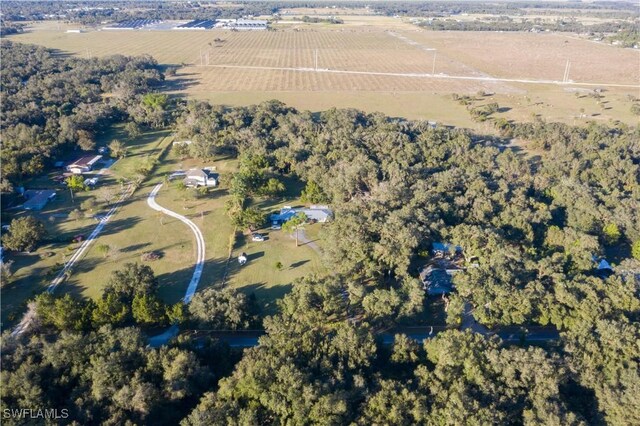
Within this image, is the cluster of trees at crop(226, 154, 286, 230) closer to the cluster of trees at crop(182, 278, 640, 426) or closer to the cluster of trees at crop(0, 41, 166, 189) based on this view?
the cluster of trees at crop(182, 278, 640, 426)

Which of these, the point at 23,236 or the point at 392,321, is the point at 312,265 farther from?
the point at 23,236

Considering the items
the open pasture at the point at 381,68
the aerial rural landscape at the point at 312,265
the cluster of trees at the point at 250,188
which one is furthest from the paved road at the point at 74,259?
the open pasture at the point at 381,68

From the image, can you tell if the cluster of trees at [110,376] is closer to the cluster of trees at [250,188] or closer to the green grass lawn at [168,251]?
the green grass lawn at [168,251]

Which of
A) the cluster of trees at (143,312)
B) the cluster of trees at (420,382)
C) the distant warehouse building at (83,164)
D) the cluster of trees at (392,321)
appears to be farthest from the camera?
the distant warehouse building at (83,164)

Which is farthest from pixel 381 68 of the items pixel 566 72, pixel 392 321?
pixel 392 321

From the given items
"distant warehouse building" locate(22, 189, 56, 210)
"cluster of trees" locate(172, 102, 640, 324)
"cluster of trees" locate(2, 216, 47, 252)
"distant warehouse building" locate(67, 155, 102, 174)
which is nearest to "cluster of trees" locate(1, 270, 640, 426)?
"cluster of trees" locate(172, 102, 640, 324)
